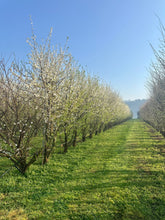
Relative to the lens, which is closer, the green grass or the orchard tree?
the green grass

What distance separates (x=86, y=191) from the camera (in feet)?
17.2

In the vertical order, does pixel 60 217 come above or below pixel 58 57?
below

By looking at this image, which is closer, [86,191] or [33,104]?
[86,191]

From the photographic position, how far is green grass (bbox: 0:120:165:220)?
418 cm

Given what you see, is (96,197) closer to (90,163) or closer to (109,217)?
(109,217)

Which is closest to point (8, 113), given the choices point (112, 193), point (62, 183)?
point (62, 183)

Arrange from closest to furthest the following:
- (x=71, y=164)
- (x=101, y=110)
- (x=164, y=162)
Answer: (x=71, y=164) < (x=164, y=162) < (x=101, y=110)

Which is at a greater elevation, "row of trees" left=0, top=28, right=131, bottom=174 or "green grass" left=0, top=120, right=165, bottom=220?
"row of trees" left=0, top=28, right=131, bottom=174

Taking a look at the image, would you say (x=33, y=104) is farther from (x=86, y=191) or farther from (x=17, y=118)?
(x=86, y=191)

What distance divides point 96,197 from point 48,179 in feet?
7.88

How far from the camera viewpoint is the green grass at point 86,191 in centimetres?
418

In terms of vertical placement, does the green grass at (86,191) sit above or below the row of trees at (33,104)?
below

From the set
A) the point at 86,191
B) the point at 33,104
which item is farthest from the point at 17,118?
the point at 86,191

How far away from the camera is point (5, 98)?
19.4 feet
